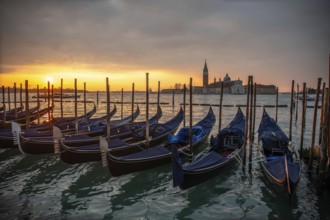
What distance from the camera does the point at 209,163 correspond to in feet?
26.0

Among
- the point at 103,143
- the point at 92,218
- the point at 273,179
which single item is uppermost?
the point at 103,143

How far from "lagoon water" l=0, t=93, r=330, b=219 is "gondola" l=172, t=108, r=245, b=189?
1.49ft

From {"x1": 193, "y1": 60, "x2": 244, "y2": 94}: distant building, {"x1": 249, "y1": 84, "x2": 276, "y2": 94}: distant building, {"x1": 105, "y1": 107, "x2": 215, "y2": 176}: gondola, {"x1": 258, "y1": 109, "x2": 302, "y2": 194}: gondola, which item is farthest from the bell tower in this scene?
{"x1": 105, "y1": 107, "x2": 215, "y2": 176}: gondola

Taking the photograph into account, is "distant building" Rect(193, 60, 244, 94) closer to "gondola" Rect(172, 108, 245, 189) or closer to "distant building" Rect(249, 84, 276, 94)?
"distant building" Rect(249, 84, 276, 94)

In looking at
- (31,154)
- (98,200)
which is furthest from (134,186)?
(31,154)

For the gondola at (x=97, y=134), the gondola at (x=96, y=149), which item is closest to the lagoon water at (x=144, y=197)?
the gondola at (x=96, y=149)

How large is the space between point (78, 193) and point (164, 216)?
107 inches

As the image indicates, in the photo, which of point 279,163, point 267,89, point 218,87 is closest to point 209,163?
point 279,163

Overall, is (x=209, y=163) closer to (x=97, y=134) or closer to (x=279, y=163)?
(x=279, y=163)

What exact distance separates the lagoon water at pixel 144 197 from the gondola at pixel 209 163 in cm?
45

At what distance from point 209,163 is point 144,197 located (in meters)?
2.11

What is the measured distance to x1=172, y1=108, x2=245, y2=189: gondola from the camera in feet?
21.8

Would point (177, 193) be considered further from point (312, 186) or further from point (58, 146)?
point (58, 146)

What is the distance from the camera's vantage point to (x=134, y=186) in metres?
8.04
